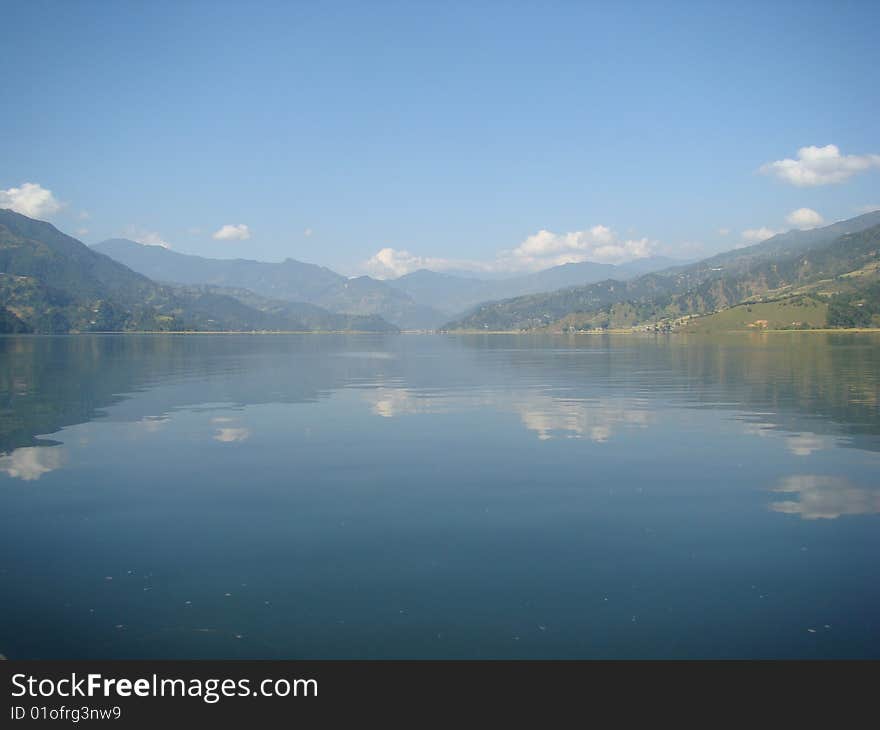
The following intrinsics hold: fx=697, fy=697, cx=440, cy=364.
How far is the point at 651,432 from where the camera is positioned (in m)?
41.4

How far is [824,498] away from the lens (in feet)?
85.3

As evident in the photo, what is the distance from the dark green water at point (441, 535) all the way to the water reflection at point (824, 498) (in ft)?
0.51

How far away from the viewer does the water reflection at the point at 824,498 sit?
79.3ft

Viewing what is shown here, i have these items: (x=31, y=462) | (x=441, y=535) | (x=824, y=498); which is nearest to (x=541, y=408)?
(x=824, y=498)

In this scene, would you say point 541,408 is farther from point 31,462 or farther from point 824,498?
point 31,462

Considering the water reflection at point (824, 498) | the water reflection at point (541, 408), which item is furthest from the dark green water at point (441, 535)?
the water reflection at point (541, 408)

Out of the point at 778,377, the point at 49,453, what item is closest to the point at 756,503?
the point at 49,453

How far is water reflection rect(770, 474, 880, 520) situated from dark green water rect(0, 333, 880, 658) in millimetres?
156

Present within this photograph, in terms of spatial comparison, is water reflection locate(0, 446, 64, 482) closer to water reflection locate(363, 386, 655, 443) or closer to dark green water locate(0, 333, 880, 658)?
dark green water locate(0, 333, 880, 658)

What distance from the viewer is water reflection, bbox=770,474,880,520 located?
951 inches

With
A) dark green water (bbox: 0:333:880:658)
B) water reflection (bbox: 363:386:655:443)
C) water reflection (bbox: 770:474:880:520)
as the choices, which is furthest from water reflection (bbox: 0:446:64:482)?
water reflection (bbox: 770:474:880:520)

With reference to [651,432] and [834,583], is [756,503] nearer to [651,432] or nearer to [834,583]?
[834,583]

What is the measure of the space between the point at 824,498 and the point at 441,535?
49.0 ft

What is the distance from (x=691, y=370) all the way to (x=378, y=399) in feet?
169
